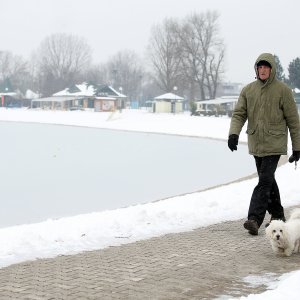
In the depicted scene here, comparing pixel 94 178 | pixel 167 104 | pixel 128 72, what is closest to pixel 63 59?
pixel 128 72

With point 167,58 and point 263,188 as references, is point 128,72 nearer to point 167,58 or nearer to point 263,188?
point 167,58

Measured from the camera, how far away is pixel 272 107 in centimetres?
576

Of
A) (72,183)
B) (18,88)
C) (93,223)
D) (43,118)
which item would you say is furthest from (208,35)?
(93,223)

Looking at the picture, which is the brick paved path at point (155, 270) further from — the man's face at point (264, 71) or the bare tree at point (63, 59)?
the bare tree at point (63, 59)

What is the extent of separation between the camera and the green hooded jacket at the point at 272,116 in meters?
5.76

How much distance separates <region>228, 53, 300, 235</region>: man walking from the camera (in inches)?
227

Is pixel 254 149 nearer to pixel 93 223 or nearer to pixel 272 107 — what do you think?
pixel 272 107

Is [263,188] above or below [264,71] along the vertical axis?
below

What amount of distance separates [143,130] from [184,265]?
42.1 metres

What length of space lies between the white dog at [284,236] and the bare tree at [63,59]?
101 m

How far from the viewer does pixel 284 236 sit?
16.1 ft

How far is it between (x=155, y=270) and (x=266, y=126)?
6.63 ft

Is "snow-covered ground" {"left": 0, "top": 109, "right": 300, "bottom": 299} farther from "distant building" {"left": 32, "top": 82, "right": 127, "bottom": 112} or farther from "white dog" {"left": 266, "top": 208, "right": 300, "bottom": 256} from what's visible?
"distant building" {"left": 32, "top": 82, "right": 127, "bottom": 112}

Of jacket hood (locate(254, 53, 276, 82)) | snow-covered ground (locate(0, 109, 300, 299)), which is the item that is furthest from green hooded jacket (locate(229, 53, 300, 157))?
snow-covered ground (locate(0, 109, 300, 299))
